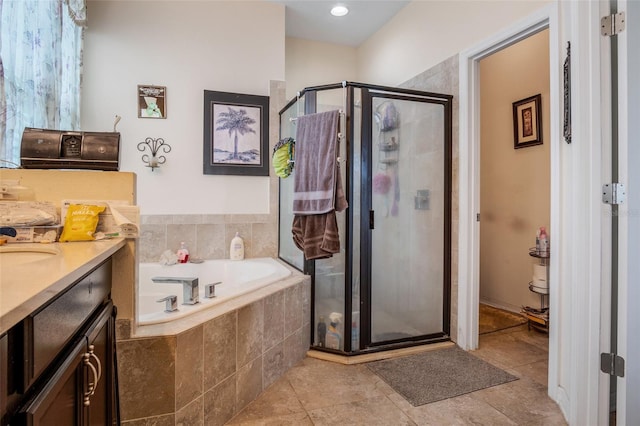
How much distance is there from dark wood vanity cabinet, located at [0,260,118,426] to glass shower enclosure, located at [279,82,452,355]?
4.72ft

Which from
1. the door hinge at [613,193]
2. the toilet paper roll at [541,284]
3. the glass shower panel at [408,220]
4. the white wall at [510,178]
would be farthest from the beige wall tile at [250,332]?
the white wall at [510,178]

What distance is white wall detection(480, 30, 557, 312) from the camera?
301 centimetres

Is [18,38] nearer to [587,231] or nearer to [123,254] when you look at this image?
[123,254]

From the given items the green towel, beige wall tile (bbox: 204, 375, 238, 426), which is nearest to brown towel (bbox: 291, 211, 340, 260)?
the green towel

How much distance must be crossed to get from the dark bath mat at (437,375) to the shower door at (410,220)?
209 millimetres

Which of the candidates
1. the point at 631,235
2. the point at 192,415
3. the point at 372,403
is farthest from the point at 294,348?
the point at 631,235

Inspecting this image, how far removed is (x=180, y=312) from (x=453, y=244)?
6.08ft

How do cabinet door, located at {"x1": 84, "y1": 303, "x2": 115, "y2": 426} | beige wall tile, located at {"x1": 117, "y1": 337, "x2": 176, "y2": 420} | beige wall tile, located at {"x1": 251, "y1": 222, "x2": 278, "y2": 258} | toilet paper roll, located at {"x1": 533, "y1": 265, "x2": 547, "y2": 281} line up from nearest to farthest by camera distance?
cabinet door, located at {"x1": 84, "y1": 303, "x2": 115, "y2": 426} < beige wall tile, located at {"x1": 117, "y1": 337, "x2": 176, "y2": 420} < toilet paper roll, located at {"x1": 533, "y1": 265, "x2": 547, "y2": 281} < beige wall tile, located at {"x1": 251, "y1": 222, "x2": 278, "y2": 258}

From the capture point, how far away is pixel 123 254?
1304mm

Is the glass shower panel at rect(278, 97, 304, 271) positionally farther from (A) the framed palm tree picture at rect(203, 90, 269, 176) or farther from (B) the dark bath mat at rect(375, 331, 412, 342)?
(B) the dark bath mat at rect(375, 331, 412, 342)

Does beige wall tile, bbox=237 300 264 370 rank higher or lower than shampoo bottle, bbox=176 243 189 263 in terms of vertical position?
lower

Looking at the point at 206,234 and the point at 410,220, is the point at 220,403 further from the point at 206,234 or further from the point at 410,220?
the point at 410,220

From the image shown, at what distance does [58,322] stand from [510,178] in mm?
3485

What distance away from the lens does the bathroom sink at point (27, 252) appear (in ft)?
3.09
